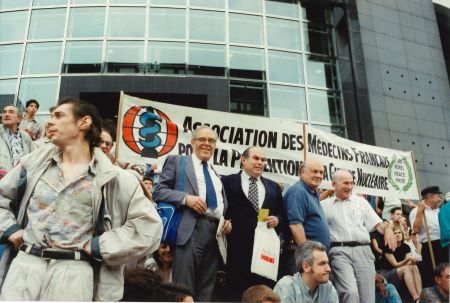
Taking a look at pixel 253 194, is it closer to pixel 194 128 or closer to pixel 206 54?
pixel 194 128

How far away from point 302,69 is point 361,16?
7.03ft

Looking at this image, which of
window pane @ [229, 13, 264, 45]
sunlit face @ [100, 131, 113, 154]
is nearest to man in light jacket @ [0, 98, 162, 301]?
sunlit face @ [100, 131, 113, 154]

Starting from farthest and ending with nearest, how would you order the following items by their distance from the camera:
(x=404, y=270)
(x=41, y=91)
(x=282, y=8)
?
(x=282, y=8) → (x=41, y=91) → (x=404, y=270)

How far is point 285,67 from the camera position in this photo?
42.8 feet

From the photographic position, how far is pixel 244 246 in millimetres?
4020

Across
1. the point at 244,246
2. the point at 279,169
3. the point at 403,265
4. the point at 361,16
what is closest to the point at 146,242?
the point at 244,246

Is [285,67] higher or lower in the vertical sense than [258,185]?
higher

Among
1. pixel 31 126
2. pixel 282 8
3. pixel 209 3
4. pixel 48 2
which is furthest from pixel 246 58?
pixel 31 126

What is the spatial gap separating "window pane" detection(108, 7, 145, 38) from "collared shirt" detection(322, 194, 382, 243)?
30.3 ft

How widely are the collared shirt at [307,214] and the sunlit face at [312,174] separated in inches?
5.3

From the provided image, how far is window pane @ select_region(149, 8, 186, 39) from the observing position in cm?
1256

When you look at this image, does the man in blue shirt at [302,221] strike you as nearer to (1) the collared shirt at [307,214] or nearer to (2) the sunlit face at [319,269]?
(1) the collared shirt at [307,214]

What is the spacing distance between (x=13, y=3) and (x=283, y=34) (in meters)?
7.87

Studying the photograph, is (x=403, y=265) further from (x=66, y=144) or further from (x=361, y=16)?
(x=361, y=16)
